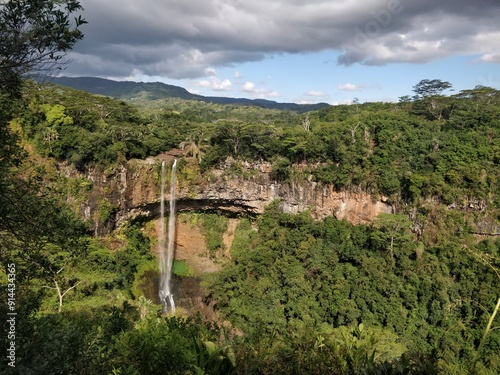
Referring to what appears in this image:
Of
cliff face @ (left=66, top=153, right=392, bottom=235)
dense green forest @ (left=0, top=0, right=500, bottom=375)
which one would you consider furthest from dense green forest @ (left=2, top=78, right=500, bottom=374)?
cliff face @ (left=66, top=153, right=392, bottom=235)

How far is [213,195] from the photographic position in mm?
21453

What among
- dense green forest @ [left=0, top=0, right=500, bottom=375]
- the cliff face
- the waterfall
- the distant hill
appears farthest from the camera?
the distant hill

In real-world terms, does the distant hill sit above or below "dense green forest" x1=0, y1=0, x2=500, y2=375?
above

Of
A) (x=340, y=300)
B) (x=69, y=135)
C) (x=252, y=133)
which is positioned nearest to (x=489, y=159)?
(x=340, y=300)

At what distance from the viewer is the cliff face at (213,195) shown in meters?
18.3

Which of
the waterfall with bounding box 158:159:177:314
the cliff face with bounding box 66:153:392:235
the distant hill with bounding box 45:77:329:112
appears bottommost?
the waterfall with bounding box 158:159:177:314

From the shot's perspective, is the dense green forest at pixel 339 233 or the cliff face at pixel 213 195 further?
the cliff face at pixel 213 195

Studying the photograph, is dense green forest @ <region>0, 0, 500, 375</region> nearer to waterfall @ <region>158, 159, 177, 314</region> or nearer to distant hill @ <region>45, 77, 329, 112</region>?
waterfall @ <region>158, 159, 177, 314</region>

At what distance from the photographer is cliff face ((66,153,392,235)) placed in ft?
59.9

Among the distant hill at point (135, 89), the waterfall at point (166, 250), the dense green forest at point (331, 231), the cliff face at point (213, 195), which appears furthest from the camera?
the distant hill at point (135, 89)

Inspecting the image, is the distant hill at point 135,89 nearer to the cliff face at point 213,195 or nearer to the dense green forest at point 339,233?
the dense green forest at point 339,233

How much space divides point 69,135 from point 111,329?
54.5 ft

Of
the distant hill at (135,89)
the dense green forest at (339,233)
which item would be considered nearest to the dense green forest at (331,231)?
the dense green forest at (339,233)

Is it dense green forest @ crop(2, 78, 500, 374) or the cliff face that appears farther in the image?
the cliff face
